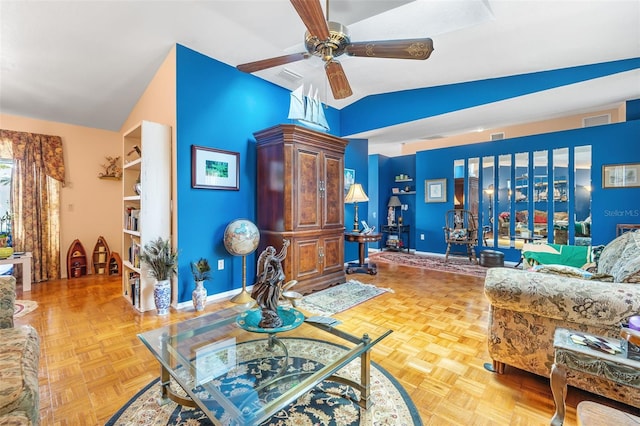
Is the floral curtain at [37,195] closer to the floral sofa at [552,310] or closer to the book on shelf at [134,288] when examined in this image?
the book on shelf at [134,288]

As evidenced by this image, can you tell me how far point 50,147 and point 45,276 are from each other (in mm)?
1929

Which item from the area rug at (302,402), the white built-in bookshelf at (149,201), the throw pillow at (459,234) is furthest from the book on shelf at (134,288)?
the throw pillow at (459,234)

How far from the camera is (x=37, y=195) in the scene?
406cm

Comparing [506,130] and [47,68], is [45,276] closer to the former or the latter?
[47,68]

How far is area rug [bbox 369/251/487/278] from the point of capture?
476cm

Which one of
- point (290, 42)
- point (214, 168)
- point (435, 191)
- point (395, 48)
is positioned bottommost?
point (435, 191)

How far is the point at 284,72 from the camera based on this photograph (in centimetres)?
368

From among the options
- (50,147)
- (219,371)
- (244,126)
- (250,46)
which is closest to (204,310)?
(219,371)

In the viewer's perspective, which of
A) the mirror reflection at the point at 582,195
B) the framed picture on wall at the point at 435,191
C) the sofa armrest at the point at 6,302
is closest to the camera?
Answer: the sofa armrest at the point at 6,302

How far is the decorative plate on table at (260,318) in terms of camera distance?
1532 millimetres

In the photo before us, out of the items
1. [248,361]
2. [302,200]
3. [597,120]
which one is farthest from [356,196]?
[597,120]

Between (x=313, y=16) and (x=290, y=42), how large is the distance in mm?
1714

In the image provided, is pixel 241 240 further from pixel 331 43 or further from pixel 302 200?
pixel 331 43

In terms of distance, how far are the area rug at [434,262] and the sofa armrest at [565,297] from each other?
119 inches
